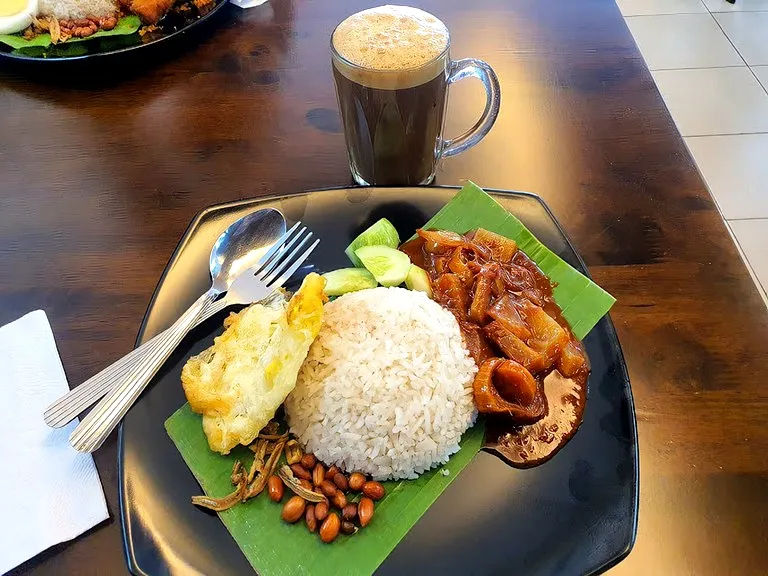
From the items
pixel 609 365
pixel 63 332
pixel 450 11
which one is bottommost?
pixel 63 332

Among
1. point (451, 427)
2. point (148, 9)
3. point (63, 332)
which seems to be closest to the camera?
point (451, 427)

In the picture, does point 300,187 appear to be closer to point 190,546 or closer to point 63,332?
point 63,332

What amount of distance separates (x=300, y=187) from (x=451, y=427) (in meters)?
0.97

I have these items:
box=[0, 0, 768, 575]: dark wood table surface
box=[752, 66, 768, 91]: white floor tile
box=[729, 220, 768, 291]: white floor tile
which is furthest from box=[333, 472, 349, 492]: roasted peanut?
box=[752, 66, 768, 91]: white floor tile

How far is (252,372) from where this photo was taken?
128 cm

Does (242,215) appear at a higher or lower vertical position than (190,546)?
higher

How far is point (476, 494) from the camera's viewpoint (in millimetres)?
1241

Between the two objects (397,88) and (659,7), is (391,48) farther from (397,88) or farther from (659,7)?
(659,7)

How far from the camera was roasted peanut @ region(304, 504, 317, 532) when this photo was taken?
3.89 feet

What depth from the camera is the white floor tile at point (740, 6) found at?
4445mm

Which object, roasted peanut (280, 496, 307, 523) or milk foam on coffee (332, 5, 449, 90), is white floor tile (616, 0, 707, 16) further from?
roasted peanut (280, 496, 307, 523)

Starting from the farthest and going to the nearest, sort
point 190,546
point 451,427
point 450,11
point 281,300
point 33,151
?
point 450,11, point 33,151, point 281,300, point 451,427, point 190,546

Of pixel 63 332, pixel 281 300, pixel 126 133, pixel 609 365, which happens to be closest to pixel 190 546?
pixel 281 300

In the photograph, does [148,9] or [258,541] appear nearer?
[258,541]
